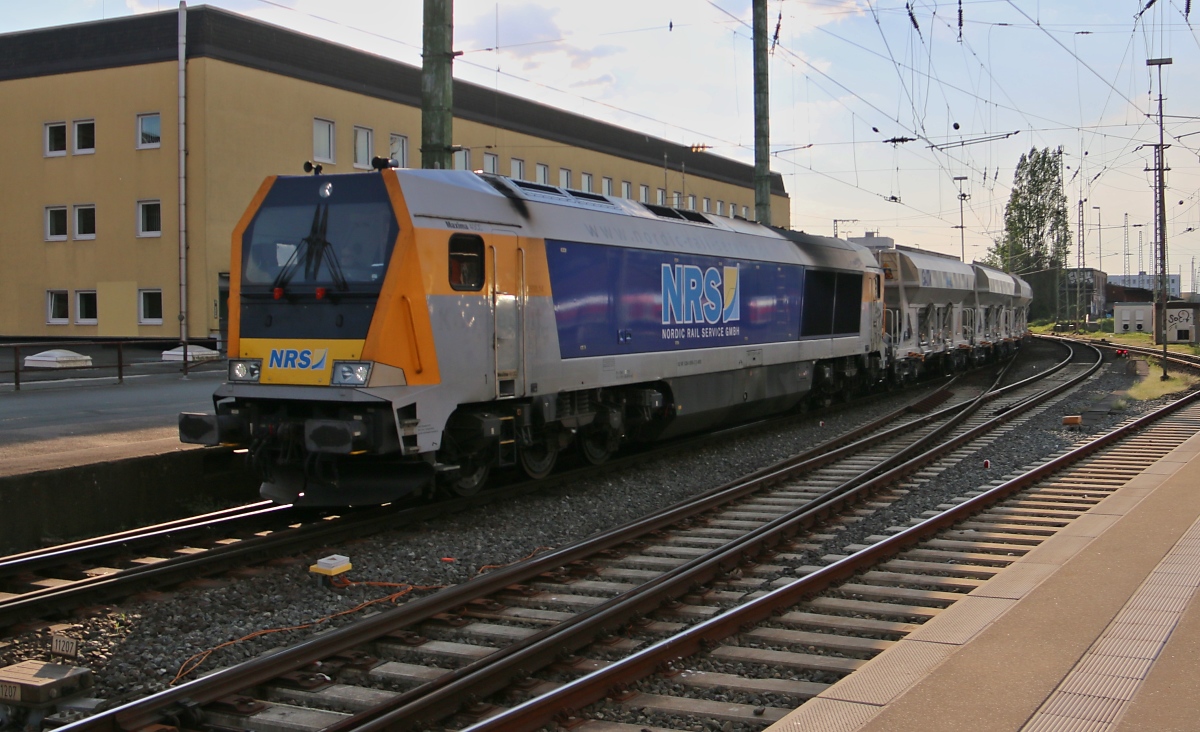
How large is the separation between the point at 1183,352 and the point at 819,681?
120 feet

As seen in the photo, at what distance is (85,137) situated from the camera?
103 ft

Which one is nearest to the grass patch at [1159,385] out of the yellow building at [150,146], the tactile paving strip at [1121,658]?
the tactile paving strip at [1121,658]

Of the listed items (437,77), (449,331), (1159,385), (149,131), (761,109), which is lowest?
(1159,385)

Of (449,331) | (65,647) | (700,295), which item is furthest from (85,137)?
(65,647)

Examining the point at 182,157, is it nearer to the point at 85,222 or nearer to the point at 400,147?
the point at 85,222

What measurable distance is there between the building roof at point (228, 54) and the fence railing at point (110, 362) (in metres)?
8.01

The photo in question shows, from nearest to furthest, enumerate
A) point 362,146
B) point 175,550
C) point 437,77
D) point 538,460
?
point 175,550, point 538,460, point 437,77, point 362,146

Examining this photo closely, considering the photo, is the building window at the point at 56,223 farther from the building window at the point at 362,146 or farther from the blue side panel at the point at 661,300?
the blue side panel at the point at 661,300

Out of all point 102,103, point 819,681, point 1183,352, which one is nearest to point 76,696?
point 819,681

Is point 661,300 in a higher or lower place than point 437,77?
lower

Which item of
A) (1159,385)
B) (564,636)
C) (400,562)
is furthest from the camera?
(1159,385)

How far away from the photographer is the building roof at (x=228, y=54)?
2891cm

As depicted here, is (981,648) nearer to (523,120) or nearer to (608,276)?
(608,276)

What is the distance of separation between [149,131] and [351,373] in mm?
24289
